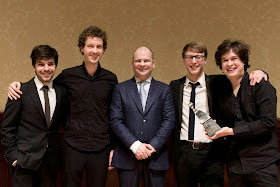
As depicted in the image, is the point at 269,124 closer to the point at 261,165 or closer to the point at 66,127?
the point at 261,165

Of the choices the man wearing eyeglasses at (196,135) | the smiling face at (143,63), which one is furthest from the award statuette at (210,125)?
the smiling face at (143,63)

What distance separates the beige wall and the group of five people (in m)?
1.03

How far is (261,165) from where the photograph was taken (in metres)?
1.70

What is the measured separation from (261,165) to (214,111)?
1.74 ft

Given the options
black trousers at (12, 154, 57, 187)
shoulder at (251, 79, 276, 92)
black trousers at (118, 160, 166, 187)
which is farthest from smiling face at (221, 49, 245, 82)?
black trousers at (12, 154, 57, 187)

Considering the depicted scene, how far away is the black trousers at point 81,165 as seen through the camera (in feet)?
6.60

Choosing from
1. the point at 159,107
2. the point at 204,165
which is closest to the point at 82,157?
the point at 159,107

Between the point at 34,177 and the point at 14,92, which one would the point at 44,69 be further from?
the point at 34,177

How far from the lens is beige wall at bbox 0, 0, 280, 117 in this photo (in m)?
3.08

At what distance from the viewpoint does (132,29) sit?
3188mm

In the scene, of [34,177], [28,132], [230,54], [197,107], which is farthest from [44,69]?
[230,54]

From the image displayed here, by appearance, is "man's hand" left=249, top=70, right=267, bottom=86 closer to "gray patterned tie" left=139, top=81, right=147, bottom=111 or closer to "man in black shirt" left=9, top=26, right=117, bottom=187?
"gray patterned tie" left=139, top=81, right=147, bottom=111

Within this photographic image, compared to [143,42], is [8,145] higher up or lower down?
lower down

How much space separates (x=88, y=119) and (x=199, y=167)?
95 centimetres
